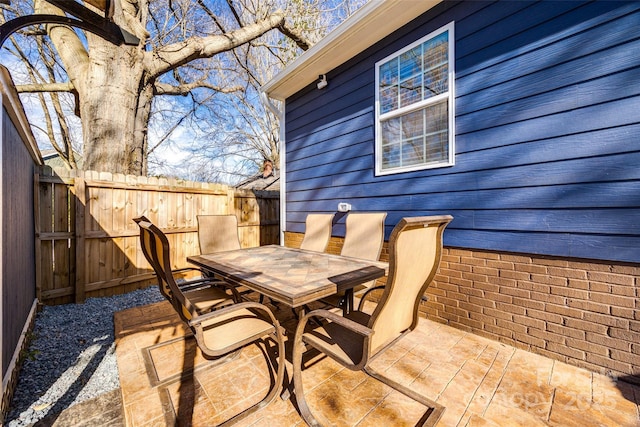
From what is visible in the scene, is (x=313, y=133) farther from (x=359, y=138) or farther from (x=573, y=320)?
(x=573, y=320)

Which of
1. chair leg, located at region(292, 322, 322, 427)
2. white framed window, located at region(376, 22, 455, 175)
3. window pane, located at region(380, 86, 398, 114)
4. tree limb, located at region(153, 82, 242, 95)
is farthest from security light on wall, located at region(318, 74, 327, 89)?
tree limb, located at region(153, 82, 242, 95)

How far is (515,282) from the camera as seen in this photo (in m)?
2.33

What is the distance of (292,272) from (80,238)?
3345 millimetres

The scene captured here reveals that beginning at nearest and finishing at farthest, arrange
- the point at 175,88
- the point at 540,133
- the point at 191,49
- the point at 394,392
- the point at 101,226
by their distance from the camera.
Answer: the point at 394,392 < the point at 540,133 < the point at 101,226 < the point at 191,49 < the point at 175,88

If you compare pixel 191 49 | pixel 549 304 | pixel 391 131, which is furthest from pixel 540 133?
pixel 191 49

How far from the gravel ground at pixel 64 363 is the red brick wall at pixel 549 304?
3.16m

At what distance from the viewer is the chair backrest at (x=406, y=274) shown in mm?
1218

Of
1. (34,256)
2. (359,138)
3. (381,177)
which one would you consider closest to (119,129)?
Result: (34,256)

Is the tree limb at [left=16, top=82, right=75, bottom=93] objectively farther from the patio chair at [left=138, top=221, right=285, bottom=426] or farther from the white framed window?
the white framed window

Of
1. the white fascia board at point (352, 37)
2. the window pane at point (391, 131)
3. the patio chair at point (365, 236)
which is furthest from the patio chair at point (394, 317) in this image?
the white fascia board at point (352, 37)

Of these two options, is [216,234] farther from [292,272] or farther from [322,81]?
[322,81]

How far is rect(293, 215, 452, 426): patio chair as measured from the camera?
123 centimetres

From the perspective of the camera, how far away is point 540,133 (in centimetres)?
218

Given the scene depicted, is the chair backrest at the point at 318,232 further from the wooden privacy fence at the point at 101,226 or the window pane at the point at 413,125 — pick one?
the wooden privacy fence at the point at 101,226
